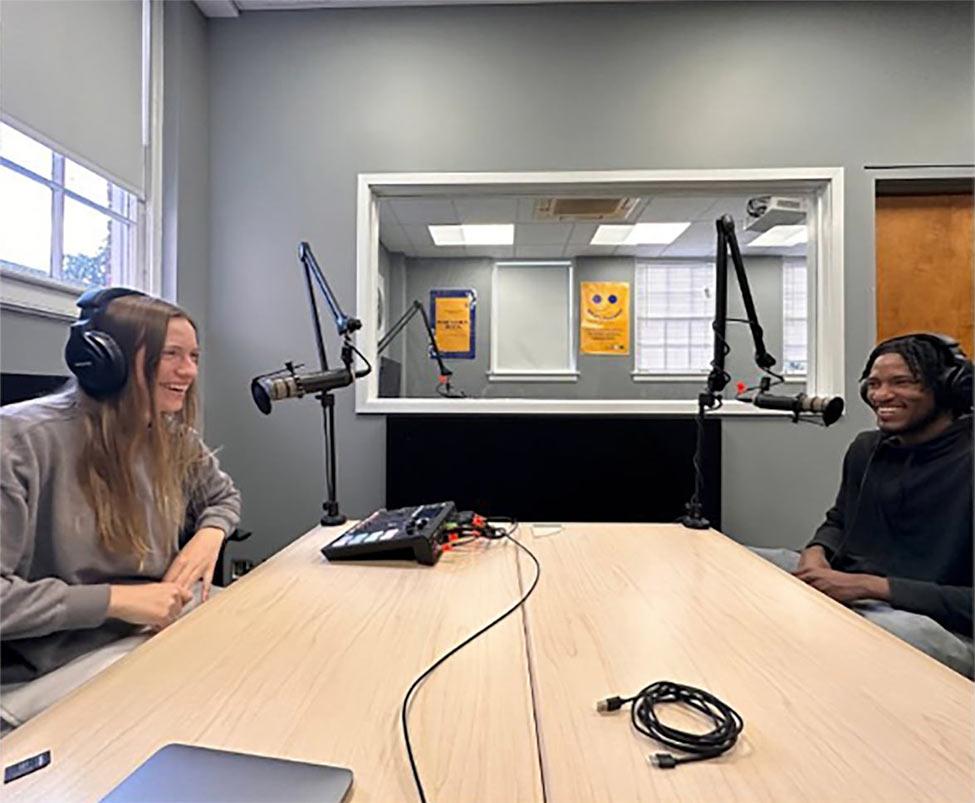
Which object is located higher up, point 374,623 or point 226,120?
point 226,120

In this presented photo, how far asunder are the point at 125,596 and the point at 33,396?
0.86 meters

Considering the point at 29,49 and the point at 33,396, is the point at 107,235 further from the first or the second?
the point at 33,396

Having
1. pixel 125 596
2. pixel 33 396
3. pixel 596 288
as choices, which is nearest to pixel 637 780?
pixel 125 596

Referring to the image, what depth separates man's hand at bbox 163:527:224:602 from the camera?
119 cm

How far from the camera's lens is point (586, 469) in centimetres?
257

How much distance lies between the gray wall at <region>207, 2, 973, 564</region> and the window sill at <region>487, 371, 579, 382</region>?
315 cm

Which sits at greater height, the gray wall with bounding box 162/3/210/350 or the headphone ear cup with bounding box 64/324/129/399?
the gray wall with bounding box 162/3/210/350

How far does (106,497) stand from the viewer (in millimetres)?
1116

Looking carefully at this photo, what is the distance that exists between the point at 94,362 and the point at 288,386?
40 centimetres

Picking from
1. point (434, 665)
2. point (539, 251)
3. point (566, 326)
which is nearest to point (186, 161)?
point (434, 665)

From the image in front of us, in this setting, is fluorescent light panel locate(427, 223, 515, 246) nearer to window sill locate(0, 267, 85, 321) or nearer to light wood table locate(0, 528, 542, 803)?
window sill locate(0, 267, 85, 321)

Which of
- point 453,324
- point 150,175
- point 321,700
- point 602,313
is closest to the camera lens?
point 321,700

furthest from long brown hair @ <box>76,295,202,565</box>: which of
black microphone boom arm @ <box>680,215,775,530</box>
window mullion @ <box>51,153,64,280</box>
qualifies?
black microphone boom arm @ <box>680,215,775,530</box>

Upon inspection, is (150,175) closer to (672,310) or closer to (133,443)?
(133,443)
